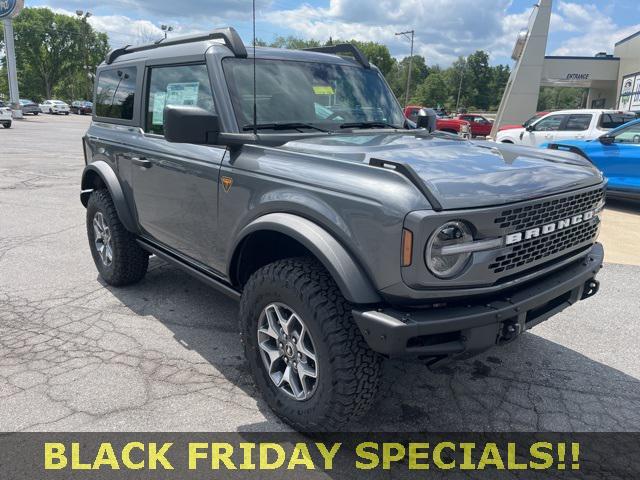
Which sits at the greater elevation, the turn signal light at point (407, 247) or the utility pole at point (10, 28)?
the utility pole at point (10, 28)

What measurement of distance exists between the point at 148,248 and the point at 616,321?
3.98 meters

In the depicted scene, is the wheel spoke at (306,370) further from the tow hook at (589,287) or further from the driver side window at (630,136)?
the driver side window at (630,136)

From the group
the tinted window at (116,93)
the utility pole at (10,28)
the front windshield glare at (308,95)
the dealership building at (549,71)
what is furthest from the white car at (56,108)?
the front windshield glare at (308,95)

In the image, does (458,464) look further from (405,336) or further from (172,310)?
(172,310)

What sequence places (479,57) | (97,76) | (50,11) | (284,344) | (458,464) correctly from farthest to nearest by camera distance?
(479,57)
(50,11)
(97,76)
(284,344)
(458,464)

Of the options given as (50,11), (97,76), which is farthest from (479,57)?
(97,76)

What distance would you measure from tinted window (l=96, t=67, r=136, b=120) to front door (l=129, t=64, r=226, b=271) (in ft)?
1.08

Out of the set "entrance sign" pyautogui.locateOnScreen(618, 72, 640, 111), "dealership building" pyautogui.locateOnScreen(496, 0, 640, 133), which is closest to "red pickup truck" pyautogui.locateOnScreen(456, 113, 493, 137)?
"dealership building" pyautogui.locateOnScreen(496, 0, 640, 133)

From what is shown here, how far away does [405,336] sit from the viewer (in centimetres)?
215

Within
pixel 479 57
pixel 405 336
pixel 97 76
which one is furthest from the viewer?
pixel 479 57

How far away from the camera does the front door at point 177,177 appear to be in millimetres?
3338

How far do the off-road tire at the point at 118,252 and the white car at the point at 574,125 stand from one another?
10.4m

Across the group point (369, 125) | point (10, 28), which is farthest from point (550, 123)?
point (10, 28)

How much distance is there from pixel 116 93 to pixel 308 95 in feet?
6.76
